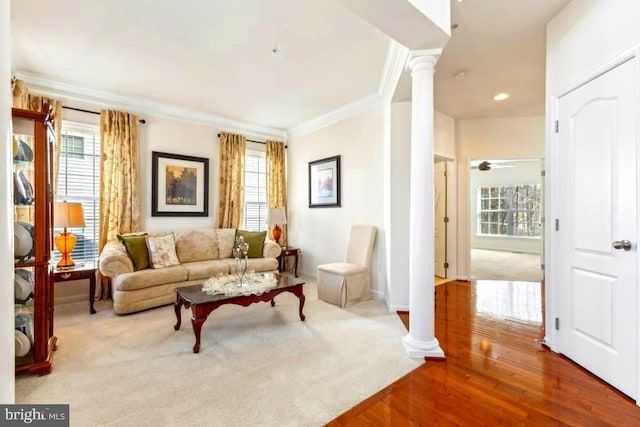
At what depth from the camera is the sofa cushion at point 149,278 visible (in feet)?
11.1

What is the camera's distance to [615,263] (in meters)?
2.05

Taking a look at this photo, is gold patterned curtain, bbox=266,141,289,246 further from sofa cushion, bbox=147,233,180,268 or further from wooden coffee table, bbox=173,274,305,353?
wooden coffee table, bbox=173,274,305,353

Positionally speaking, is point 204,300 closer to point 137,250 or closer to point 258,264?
point 137,250

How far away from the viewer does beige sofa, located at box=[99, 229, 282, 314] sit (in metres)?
3.41

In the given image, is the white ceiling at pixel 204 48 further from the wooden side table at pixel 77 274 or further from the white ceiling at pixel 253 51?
the wooden side table at pixel 77 274

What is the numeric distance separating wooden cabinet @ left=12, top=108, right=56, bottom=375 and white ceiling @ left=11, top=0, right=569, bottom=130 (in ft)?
3.71

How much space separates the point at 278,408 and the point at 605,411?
2009 mm

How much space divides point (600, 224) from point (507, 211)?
7784 mm

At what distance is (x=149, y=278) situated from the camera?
3.54 metres

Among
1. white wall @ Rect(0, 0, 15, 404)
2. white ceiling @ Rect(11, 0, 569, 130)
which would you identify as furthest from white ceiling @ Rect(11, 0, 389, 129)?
white wall @ Rect(0, 0, 15, 404)

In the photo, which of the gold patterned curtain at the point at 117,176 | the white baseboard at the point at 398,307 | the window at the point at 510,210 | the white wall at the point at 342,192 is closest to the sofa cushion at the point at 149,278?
the gold patterned curtain at the point at 117,176

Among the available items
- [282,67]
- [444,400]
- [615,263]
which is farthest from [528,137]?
[444,400]

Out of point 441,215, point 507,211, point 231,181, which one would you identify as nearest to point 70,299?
point 231,181

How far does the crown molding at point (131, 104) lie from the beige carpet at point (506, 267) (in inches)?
202
